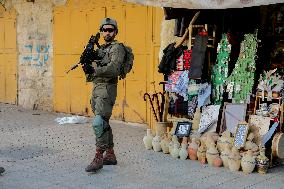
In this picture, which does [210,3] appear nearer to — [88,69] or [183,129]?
[88,69]

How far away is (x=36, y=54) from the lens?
11.7 m

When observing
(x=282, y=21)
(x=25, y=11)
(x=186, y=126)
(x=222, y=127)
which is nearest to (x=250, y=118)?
(x=222, y=127)

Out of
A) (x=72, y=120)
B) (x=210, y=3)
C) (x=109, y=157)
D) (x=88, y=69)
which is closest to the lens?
(x=88, y=69)

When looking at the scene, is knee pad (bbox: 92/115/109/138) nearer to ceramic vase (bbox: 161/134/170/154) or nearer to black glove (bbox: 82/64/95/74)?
black glove (bbox: 82/64/95/74)

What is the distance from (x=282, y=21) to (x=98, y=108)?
308 centimetres

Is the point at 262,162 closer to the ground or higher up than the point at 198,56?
closer to the ground

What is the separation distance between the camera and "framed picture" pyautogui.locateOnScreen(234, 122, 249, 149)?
592cm

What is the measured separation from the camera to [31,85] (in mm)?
11836

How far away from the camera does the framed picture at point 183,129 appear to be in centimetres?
677

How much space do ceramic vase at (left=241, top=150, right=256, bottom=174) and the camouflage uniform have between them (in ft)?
5.54

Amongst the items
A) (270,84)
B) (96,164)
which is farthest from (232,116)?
(96,164)

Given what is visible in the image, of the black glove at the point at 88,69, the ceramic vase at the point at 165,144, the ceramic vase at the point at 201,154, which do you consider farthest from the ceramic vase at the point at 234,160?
the black glove at the point at 88,69

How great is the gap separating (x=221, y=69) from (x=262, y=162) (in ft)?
5.76

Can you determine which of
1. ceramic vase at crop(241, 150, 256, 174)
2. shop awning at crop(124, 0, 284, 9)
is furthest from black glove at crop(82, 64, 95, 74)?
ceramic vase at crop(241, 150, 256, 174)
